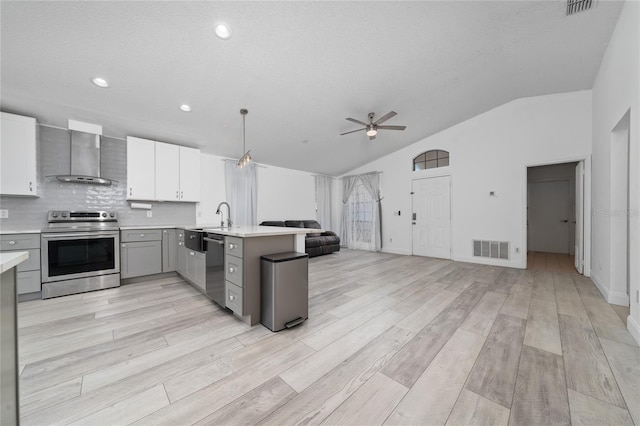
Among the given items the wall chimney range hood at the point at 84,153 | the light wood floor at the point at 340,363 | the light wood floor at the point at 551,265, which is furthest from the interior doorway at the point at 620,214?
the wall chimney range hood at the point at 84,153

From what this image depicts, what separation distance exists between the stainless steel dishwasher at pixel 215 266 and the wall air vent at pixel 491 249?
16.3 ft

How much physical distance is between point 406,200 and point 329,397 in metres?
5.36

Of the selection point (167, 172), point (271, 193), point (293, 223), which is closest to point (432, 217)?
point (293, 223)

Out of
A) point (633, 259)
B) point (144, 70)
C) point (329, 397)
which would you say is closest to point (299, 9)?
point (144, 70)

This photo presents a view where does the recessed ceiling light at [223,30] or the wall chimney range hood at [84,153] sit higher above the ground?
the recessed ceiling light at [223,30]

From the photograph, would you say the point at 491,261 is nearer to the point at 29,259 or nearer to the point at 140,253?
the point at 140,253

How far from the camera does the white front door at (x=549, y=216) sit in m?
6.14

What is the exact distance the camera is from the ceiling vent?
7.62 feet

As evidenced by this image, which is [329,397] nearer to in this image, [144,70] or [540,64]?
[144,70]

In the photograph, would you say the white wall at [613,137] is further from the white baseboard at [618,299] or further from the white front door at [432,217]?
the white front door at [432,217]

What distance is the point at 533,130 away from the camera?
426cm

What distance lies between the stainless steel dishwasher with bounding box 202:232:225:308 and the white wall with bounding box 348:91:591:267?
16.0 feet

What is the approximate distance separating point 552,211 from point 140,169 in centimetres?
971

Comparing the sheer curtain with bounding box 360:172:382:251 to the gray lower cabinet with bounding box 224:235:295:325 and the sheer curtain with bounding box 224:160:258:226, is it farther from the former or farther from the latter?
the gray lower cabinet with bounding box 224:235:295:325
